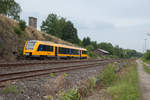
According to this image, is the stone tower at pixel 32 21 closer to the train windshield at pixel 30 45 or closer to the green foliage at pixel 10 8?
the green foliage at pixel 10 8

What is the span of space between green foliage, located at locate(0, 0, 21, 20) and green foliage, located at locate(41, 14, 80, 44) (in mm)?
13078

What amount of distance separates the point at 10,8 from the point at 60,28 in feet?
74.1

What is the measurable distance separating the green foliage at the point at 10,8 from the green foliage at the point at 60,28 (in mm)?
13078

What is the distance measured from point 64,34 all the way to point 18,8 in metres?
24.3

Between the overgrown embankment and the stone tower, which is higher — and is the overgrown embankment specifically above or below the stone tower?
below

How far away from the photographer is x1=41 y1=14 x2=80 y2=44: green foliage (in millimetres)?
60938

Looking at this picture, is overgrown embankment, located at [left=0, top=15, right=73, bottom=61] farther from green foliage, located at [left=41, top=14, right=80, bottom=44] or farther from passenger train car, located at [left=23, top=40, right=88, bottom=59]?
green foliage, located at [left=41, top=14, right=80, bottom=44]

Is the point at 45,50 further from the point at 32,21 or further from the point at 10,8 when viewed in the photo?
the point at 10,8

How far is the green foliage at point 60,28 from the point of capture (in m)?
60.9

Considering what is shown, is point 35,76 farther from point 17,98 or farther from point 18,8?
point 18,8

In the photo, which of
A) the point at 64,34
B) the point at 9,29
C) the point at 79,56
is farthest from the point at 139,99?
the point at 64,34

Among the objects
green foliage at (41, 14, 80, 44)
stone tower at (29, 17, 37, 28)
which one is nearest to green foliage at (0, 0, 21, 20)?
green foliage at (41, 14, 80, 44)

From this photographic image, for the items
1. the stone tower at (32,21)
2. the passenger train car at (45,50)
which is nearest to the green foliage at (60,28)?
the stone tower at (32,21)

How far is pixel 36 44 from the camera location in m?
17.8
